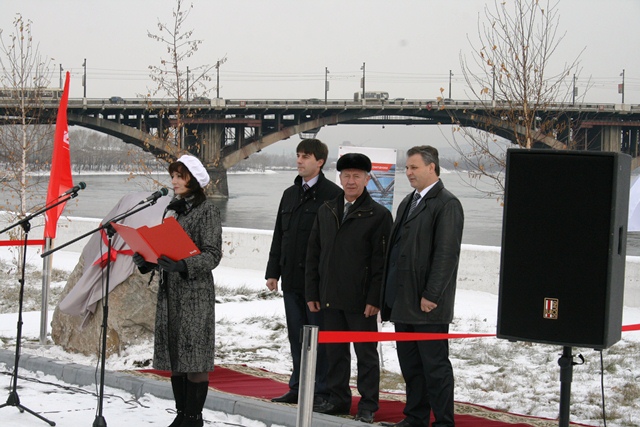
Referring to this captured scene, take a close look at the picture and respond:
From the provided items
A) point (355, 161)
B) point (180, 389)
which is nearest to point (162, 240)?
point (180, 389)

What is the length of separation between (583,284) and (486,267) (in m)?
7.86

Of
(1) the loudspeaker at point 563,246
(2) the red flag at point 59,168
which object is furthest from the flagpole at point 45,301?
(1) the loudspeaker at point 563,246

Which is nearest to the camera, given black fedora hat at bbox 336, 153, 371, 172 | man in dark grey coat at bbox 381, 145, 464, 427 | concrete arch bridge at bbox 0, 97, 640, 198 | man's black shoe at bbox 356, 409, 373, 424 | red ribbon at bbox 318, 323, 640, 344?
red ribbon at bbox 318, 323, 640, 344

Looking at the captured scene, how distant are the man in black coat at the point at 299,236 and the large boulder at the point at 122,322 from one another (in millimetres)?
2258

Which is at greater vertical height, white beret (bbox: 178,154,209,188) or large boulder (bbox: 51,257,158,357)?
white beret (bbox: 178,154,209,188)

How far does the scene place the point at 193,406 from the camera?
4.85 meters

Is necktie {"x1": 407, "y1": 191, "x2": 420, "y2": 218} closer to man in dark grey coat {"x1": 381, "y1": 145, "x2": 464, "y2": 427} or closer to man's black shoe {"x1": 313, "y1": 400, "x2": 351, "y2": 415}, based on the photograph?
man in dark grey coat {"x1": 381, "y1": 145, "x2": 464, "y2": 427}

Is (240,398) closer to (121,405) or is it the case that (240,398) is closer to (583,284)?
(121,405)

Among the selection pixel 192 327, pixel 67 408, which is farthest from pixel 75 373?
pixel 192 327

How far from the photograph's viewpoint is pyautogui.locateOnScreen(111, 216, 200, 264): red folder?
4406 mm

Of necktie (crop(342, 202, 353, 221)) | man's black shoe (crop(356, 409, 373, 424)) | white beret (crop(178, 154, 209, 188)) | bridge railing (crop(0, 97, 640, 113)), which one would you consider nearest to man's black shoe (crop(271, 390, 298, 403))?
man's black shoe (crop(356, 409, 373, 424))

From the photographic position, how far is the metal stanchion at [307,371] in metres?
3.91

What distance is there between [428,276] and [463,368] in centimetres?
262

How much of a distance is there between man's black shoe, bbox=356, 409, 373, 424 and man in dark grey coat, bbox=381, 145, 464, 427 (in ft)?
0.87
